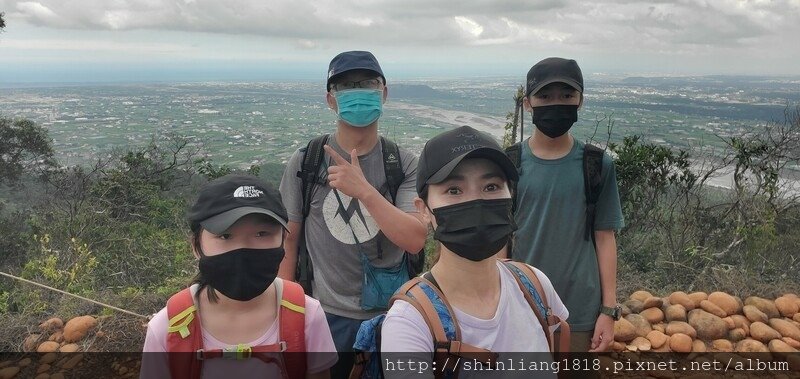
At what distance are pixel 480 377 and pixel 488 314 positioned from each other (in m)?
0.18

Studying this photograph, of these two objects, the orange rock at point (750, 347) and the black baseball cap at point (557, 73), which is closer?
the black baseball cap at point (557, 73)

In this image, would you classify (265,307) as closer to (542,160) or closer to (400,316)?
(400,316)

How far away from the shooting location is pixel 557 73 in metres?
2.33

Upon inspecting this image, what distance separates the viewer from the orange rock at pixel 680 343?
4.02 metres

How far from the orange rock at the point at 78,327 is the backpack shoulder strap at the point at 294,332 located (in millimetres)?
3250

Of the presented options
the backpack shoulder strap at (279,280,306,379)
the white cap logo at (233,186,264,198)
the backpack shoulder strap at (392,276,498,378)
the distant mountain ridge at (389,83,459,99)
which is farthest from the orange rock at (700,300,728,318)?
the distant mountain ridge at (389,83,459,99)

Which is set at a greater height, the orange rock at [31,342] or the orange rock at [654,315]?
the orange rock at [654,315]

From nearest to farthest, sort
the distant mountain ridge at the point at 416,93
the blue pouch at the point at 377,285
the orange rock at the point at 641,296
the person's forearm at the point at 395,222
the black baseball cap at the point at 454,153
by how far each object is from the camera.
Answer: the black baseball cap at the point at 454,153 < the person's forearm at the point at 395,222 < the blue pouch at the point at 377,285 < the orange rock at the point at 641,296 < the distant mountain ridge at the point at 416,93

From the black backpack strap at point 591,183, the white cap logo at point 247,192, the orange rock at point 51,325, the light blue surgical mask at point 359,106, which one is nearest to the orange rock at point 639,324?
the black backpack strap at point 591,183

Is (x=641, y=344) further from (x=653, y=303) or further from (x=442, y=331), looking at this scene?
(x=442, y=331)

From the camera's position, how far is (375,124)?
2.21 meters

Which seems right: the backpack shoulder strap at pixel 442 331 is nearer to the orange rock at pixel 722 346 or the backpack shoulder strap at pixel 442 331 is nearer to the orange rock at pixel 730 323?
the orange rock at pixel 722 346

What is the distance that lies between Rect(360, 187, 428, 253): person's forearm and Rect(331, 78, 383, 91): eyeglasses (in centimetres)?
57

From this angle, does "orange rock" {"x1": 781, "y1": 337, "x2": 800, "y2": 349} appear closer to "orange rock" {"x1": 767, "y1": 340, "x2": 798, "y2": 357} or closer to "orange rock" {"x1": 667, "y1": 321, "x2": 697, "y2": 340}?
"orange rock" {"x1": 767, "y1": 340, "x2": 798, "y2": 357}
